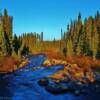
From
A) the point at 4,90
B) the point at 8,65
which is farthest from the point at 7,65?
the point at 4,90

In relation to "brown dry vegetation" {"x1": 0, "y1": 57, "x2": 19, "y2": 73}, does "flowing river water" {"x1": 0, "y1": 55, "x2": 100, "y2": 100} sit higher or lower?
lower

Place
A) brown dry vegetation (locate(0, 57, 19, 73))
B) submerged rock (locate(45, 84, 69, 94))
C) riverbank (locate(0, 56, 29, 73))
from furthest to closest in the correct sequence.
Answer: brown dry vegetation (locate(0, 57, 19, 73)) → riverbank (locate(0, 56, 29, 73)) → submerged rock (locate(45, 84, 69, 94))

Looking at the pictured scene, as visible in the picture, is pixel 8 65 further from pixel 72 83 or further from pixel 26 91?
pixel 26 91

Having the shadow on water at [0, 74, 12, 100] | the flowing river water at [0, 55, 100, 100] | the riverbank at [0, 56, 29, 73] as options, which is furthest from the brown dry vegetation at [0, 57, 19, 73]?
the shadow on water at [0, 74, 12, 100]

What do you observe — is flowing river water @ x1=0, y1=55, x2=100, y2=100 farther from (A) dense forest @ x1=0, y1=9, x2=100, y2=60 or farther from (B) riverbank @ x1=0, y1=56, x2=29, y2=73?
(A) dense forest @ x1=0, y1=9, x2=100, y2=60

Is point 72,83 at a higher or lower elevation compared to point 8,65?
lower

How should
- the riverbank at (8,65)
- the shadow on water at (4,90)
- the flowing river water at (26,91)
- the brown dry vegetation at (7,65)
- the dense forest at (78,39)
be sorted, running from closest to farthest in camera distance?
1. the flowing river water at (26,91)
2. the shadow on water at (4,90)
3. the riverbank at (8,65)
4. the brown dry vegetation at (7,65)
5. the dense forest at (78,39)

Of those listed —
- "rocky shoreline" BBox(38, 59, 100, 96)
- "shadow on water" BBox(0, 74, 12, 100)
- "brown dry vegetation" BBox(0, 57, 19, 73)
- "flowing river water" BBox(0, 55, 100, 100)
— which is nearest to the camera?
"flowing river water" BBox(0, 55, 100, 100)

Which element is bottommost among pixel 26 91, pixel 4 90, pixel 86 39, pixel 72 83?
pixel 26 91

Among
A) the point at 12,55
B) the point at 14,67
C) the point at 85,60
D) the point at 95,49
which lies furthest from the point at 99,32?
the point at 14,67

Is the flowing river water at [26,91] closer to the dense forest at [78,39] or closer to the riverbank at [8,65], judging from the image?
the riverbank at [8,65]

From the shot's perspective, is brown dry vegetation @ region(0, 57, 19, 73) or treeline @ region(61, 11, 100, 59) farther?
treeline @ region(61, 11, 100, 59)

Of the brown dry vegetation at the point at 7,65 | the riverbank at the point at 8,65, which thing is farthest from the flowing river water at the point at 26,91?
the brown dry vegetation at the point at 7,65

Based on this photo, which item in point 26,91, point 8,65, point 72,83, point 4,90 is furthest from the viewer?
point 8,65
